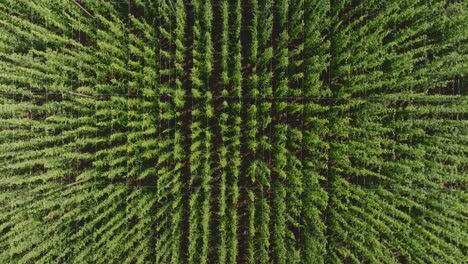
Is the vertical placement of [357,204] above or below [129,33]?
below

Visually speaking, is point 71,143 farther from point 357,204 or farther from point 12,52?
point 357,204

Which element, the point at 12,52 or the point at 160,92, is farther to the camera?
the point at 12,52

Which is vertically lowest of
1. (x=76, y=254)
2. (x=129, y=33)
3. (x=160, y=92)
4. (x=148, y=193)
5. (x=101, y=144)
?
(x=76, y=254)

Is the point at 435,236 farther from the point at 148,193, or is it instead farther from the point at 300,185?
the point at 148,193

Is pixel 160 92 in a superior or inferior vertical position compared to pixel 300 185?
superior

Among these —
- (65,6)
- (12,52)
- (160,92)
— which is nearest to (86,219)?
(160,92)

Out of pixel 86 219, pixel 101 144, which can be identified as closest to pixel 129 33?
pixel 101 144
